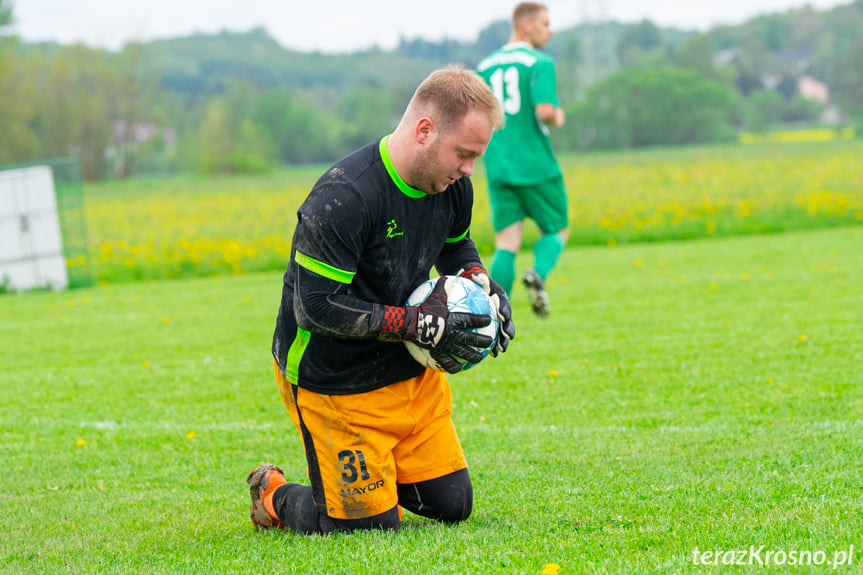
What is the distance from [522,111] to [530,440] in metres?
4.20

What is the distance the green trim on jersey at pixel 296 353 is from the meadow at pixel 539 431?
2.23 ft

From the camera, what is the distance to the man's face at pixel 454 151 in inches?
132

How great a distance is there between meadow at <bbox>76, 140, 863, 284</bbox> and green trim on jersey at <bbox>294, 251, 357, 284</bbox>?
1242 centimetres

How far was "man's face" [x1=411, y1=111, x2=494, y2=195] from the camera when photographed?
336 centimetres

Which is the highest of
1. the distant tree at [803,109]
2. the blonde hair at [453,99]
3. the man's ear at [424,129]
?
the blonde hair at [453,99]

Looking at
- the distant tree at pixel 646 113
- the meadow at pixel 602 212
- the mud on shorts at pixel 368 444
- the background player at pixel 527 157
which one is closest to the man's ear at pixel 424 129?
the mud on shorts at pixel 368 444

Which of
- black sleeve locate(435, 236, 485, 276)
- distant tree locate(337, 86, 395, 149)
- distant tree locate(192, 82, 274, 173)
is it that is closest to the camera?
black sleeve locate(435, 236, 485, 276)

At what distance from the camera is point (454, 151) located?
3.40m

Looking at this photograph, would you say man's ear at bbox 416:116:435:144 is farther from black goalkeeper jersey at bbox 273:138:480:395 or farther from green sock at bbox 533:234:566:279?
green sock at bbox 533:234:566:279

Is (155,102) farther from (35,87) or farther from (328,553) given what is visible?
(328,553)

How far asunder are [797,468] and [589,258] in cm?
1013

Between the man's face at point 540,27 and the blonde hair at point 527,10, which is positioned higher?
the blonde hair at point 527,10

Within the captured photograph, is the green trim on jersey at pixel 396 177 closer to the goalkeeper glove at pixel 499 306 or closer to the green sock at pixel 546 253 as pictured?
the goalkeeper glove at pixel 499 306

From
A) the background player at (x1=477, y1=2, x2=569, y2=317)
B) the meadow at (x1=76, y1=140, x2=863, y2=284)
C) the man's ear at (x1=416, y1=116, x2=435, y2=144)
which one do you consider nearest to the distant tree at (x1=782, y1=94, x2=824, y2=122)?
the meadow at (x1=76, y1=140, x2=863, y2=284)
